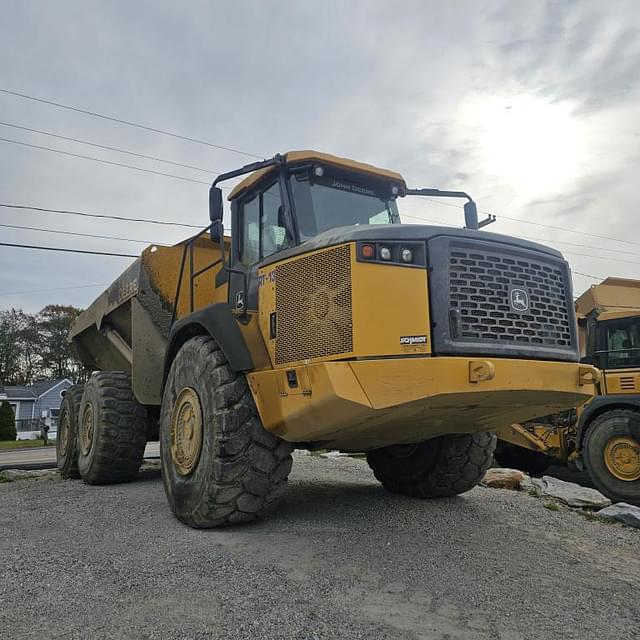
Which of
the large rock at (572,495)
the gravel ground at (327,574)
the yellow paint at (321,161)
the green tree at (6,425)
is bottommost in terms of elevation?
the green tree at (6,425)

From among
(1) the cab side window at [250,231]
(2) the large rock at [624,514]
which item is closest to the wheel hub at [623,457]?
(2) the large rock at [624,514]

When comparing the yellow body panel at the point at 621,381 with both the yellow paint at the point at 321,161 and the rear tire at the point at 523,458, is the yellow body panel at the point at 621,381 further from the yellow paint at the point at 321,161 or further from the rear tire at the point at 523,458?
the yellow paint at the point at 321,161

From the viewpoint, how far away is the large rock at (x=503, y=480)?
6551mm

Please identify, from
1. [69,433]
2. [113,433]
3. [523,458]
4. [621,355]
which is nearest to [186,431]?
[113,433]

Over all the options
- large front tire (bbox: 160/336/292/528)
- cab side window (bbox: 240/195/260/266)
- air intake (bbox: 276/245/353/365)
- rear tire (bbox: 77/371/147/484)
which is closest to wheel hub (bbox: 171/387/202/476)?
large front tire (bbox: 160/336/292/528)

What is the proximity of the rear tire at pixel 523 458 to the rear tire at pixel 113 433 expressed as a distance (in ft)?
19.7

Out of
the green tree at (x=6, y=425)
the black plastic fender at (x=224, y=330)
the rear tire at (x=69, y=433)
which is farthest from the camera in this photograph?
the green tree at (x=6, y=425)

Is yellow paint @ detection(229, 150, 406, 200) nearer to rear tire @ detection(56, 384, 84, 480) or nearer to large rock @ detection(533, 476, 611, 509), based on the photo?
large rock @ detection(533, 476, 611, 509)

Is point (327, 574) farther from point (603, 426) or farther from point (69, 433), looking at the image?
point (603, 426)

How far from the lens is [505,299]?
11.5ft

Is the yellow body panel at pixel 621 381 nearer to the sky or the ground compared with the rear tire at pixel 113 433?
nearer to the sky

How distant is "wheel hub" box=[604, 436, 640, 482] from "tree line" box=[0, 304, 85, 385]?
167 feet

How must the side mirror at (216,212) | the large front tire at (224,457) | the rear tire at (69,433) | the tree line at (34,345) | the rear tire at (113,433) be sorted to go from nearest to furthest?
the large front tire at (224,457) → the side mirror at (216,212) → the rear tire at (113,433) → the rear tire at (69,433) → the tree line at (34,345)

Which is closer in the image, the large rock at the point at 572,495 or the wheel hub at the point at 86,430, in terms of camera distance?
the large rock at the point at 572,495
